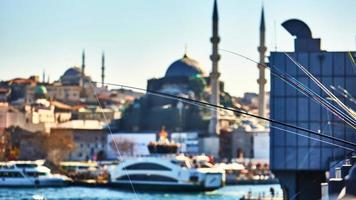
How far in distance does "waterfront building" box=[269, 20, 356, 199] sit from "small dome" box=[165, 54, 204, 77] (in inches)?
3669

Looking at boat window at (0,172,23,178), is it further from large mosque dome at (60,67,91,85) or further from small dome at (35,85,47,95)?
large mosque dome at (60,67,91,85)

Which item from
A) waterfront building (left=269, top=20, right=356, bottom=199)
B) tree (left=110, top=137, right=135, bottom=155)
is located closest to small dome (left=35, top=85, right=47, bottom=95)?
tree (left=110, top=137, right=135, bottom=155)

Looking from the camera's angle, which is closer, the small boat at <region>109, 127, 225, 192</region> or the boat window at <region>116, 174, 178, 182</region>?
the small boat at <region>109, 127, 225, 192</region>

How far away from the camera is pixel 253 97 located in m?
142

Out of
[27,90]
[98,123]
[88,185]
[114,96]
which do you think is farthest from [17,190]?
[114,96]

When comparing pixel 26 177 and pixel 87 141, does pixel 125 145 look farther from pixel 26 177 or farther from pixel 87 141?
pixel 26 177

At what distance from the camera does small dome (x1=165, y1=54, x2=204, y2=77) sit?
112875 mm

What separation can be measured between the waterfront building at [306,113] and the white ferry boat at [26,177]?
50658 millimetres

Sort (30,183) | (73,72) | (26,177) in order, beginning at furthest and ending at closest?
(73,72) < (26,177) < (30,183)

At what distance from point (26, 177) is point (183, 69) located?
4434 centimetres

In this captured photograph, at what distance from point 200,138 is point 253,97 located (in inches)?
1596

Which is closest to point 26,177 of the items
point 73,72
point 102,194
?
point 102,194

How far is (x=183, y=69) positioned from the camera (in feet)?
372

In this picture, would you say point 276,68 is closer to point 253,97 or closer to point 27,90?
point 27,90
